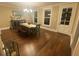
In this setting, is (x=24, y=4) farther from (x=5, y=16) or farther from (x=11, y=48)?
(x=11, y=48)

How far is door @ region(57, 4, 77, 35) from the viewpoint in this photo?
1348 millimetres

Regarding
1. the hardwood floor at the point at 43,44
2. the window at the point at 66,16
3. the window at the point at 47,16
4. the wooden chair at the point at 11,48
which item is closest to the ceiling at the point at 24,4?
the window at the point at 47,16

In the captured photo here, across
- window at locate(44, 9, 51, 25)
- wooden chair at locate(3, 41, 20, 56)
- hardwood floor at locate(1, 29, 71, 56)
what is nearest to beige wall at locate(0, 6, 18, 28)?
hardwood floor at locate(1, 29, 71, 56)

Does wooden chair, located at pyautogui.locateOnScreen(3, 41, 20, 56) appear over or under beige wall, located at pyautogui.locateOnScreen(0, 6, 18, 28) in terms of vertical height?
under

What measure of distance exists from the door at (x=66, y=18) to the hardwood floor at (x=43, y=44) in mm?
92

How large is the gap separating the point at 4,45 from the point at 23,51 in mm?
308

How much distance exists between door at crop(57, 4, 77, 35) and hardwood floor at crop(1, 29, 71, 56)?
0.30ft

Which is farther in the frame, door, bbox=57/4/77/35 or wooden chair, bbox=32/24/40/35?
wooden chair, bbox=32/24/40/35

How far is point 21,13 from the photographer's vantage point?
139cm

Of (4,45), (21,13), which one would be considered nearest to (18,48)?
(4,45)

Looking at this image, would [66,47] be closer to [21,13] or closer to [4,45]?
[21,13]

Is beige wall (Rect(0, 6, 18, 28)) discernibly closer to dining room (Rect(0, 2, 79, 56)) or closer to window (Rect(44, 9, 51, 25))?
dining room (Rect(0, 2, 79, 56))

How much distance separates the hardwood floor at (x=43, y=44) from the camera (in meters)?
1.44

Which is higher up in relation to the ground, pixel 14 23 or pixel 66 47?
pixel 14 23
